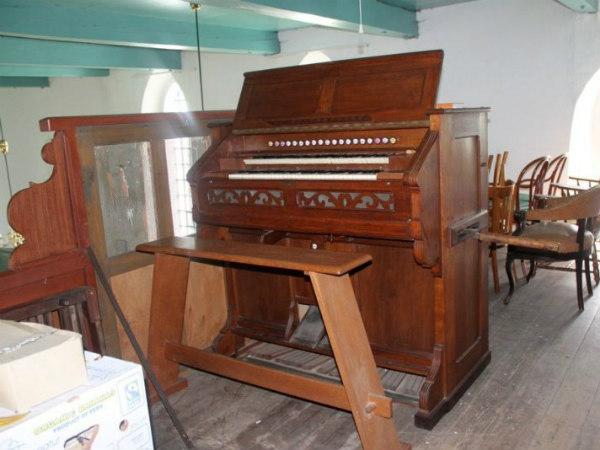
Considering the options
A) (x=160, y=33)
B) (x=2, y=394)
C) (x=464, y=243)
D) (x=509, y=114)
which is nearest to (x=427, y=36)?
(x=509, y=114)

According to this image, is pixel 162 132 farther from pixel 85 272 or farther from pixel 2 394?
pixel 2 394

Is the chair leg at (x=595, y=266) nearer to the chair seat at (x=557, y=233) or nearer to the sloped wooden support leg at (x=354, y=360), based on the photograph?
the chair seat at (x=557, y=233)

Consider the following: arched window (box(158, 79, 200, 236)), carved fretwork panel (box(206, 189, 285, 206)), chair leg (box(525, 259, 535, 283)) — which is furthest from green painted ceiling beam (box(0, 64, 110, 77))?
chair leg (box(525, 259, 535, 283))

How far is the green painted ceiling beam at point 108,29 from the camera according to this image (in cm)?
532

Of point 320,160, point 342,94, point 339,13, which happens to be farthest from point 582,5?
point 320,160

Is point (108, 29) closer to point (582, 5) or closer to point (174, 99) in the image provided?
point (174, 99)

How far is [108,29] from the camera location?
588 cm

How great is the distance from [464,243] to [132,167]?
1.54 meters

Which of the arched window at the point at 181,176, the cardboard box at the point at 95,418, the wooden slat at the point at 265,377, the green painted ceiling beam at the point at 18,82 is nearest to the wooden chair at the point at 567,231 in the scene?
the wooden slat at the point at 265,377

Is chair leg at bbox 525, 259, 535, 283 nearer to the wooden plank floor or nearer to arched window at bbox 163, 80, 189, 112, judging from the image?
the wooden plank floor

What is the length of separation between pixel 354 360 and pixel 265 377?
45 cm

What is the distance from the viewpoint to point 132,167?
2.62m

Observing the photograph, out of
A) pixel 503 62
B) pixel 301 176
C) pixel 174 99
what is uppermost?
pixel 174 99

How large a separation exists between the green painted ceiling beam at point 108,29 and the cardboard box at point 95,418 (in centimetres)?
455
